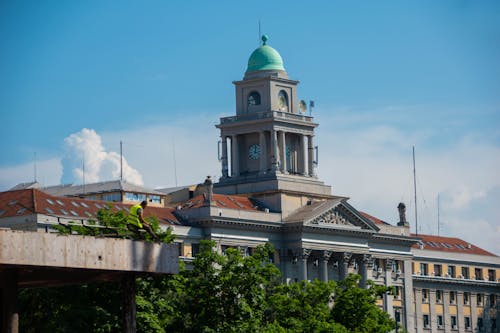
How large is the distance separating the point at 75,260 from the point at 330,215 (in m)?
126

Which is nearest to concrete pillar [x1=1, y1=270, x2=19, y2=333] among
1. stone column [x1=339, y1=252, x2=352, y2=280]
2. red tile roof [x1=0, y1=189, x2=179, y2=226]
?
red tile roof [x1=0, y1=189, x2=179, y2=226]

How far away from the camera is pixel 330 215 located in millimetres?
195750

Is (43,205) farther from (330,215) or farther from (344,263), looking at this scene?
(344,263)

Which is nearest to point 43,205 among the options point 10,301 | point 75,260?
point 10,301

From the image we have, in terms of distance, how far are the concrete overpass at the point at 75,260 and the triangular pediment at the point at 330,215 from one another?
115664 millimetres

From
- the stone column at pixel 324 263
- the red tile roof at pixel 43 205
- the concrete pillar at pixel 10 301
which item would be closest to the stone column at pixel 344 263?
the stone column at pixel 324 263

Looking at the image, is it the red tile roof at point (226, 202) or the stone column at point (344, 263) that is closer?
the red tile roof at point (226, 202)

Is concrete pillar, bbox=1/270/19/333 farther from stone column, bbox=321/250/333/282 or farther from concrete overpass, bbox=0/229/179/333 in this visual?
stone column, bbox=321/250/333/282

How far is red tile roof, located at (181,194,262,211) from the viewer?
18838 cm

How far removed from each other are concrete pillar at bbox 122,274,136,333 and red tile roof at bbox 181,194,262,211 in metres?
109

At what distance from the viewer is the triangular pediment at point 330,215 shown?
19262cm

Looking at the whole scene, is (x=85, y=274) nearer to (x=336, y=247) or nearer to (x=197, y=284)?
(x=197, y=284)

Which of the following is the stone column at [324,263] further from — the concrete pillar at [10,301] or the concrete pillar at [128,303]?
the concrete pillar at [10,301]

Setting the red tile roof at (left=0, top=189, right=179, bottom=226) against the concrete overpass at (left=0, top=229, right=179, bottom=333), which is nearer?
the concrete overpass at (left=0, top=229, right=179, bottom=333)
